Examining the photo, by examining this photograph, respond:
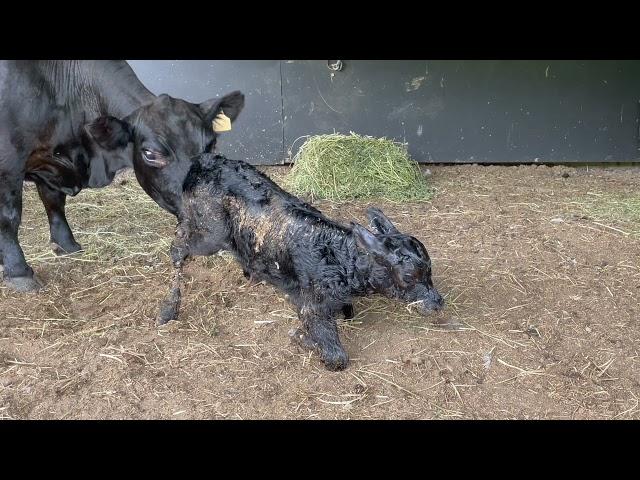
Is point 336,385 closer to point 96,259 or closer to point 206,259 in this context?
point 206,259

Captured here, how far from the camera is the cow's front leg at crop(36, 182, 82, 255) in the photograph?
609 centimetres

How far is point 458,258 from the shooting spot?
5.73 m

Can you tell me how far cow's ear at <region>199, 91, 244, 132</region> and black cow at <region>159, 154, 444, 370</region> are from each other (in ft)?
2.44

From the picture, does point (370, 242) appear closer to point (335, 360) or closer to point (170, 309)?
point (335, 360)

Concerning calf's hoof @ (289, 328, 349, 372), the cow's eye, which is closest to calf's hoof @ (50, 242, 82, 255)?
the cow's eye

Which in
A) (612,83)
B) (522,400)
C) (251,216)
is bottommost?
(522,400)

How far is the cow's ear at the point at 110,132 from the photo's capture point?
16.4 ft

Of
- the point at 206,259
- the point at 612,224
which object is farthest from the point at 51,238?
the point at 612,224

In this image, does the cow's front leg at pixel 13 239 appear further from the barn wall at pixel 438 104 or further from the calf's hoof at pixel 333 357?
the barn wall at pixel 438 104

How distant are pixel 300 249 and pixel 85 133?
253 centimetres

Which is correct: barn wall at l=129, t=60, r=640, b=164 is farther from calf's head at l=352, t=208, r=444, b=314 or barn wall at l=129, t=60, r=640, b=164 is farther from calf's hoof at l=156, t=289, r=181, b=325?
calf's head at l=352, t=208, r=444, b=314

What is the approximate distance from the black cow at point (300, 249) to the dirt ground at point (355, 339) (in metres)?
0.28

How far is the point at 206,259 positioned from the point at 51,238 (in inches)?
67.5

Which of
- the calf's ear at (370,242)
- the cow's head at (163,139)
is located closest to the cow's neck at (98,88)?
the cow's head at (163,139)
